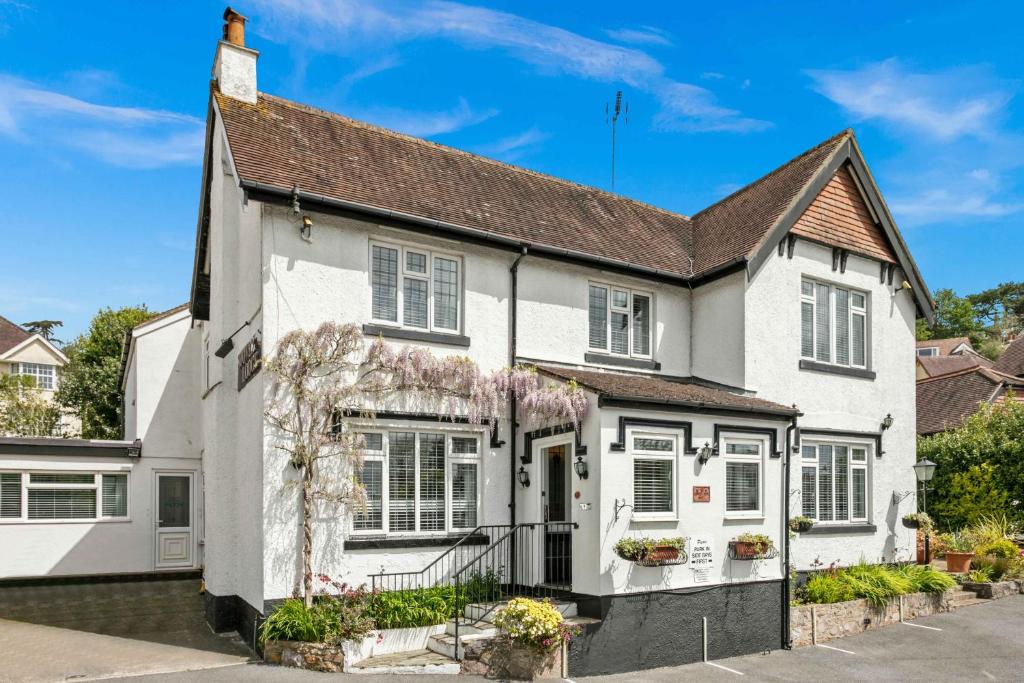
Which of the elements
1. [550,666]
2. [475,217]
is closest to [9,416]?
[475,217]

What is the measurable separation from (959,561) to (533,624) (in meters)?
11.2

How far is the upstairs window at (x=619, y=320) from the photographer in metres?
14.8

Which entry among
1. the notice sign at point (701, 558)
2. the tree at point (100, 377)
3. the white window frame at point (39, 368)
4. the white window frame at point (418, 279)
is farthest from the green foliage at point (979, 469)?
the white window frame at point (39, 368)

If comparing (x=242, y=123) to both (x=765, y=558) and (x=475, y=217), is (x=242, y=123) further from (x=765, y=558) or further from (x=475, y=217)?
(x=765, y=558)

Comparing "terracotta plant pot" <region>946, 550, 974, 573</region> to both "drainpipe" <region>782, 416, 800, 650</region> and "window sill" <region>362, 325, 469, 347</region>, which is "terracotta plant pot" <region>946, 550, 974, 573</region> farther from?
"window sill" <region>362, 325, 469, 347</region>

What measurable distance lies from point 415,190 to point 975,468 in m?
15.8

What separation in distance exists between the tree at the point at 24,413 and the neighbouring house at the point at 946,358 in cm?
3888

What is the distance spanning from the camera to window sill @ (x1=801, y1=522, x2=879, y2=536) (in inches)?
585

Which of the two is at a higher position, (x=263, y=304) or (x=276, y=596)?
(x=263, y=304)

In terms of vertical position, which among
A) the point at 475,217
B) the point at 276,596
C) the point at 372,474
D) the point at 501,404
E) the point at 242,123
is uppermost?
the point at 242,123

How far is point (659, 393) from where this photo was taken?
40.9ft

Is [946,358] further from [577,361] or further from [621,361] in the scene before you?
[577,361]

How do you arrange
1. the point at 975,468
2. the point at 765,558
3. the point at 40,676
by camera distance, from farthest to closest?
the point at 975,468
the point at 765,558
the point at 40,676

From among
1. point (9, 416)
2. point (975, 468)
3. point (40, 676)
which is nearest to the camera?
point (40, 676)
